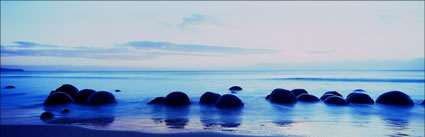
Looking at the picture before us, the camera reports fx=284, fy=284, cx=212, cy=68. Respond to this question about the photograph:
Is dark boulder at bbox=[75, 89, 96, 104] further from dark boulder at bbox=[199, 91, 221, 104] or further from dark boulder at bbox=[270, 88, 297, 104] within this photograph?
dark boulder at bbox=[270, 88, 297, 104]

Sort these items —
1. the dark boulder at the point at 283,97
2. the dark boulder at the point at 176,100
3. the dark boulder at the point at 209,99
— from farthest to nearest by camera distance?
1. the dark boulder at the point at 283,97
2. the dark boulder at the point at 209,99
3. the dark boulder at the point at 176,100

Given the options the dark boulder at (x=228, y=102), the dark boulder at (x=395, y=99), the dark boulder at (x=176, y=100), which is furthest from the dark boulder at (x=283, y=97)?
the dark boulder at (x=176, y=100)

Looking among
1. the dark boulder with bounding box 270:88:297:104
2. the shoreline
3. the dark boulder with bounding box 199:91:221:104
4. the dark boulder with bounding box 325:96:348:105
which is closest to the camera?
the shoreline

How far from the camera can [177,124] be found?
265 inches

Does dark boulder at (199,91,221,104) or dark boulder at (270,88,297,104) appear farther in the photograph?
dark boulder at (270,88,297,104)

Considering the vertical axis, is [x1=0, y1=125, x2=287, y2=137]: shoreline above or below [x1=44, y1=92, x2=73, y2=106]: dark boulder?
below

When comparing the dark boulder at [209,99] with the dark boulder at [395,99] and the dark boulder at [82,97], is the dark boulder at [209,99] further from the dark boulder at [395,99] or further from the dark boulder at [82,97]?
the dark boulder at [395,99]

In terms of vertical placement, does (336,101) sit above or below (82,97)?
below

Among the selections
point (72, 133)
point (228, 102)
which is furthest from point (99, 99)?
point (72, 133)

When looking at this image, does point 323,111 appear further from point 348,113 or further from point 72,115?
point 72,115

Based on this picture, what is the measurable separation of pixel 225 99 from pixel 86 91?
6.19 meters

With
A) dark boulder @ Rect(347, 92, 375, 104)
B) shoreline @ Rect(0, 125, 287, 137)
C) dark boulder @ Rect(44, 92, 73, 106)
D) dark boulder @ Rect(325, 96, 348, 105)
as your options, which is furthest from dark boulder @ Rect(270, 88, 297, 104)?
dark boulder @ Rect(44, 92, 73, 106)

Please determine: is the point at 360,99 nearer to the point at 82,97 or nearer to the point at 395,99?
the point at 395,99

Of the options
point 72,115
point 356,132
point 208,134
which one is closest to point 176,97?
point 72,115
